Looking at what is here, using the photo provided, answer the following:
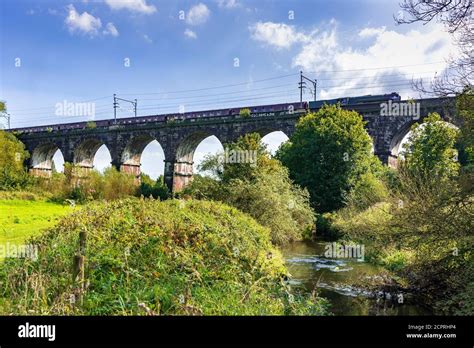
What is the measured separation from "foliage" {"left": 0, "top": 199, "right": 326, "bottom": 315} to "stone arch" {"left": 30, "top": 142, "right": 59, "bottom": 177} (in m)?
46.9

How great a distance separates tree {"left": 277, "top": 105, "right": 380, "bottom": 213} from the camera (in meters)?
25.1

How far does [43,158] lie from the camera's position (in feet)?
177

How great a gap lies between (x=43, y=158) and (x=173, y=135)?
24049 millimetres

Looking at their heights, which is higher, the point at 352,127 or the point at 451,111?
the point at 352,127

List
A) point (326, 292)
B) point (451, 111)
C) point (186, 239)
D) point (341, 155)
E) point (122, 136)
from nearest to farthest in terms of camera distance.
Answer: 1. point (186, 239)
2. point (451, 111)
3. point (326, 292)
4. point (341, 155)
5. point (122, 136)

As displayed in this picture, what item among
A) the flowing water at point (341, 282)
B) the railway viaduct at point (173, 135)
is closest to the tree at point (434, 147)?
the railway viaduct at point (173, 135)

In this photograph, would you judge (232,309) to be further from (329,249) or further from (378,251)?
(329,249)

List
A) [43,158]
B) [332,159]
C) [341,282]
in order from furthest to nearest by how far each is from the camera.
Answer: [43,158], [332,159], [341,282]

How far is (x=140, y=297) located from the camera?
5348mm

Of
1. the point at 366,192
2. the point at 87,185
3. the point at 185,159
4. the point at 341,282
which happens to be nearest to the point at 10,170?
the point at 87,185

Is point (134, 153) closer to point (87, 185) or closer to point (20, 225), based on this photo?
point (87, 185)

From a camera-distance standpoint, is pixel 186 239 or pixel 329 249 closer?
pixel 186 239

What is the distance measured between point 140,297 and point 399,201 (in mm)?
8096
